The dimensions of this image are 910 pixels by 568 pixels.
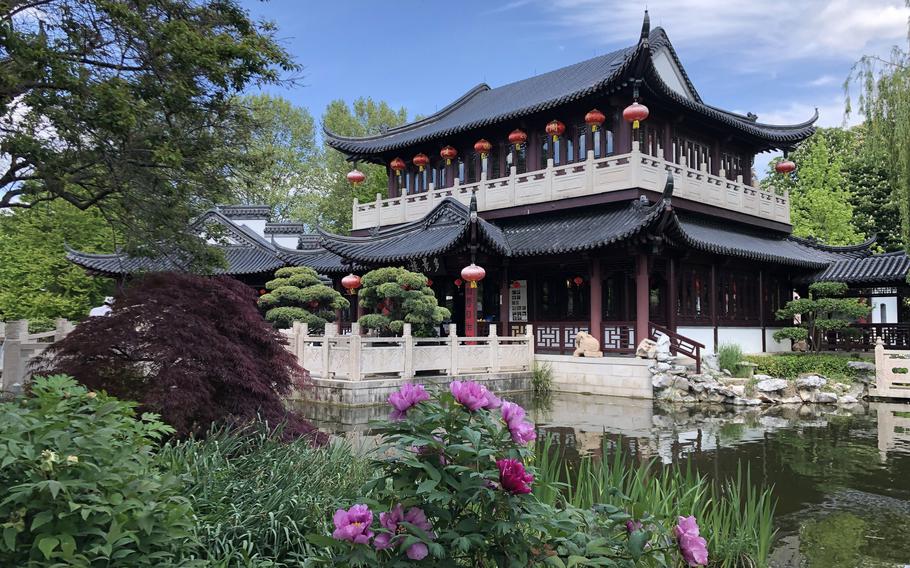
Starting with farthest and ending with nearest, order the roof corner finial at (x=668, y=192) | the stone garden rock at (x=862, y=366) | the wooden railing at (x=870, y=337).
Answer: the wooden railing at (x=870, y=337)
the stone garden rock at (x=862, y=366)
the roof corner finial at (x=668, y=192)

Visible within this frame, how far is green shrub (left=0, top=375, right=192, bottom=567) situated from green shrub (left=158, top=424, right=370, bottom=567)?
449 millimetres

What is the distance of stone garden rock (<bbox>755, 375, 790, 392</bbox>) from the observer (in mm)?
13562

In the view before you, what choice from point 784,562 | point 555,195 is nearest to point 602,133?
point 555,195

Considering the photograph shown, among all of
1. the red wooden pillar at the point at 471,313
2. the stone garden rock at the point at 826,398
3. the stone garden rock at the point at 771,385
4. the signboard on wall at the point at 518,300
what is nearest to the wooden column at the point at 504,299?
the signboard on wall at the point at 518,300

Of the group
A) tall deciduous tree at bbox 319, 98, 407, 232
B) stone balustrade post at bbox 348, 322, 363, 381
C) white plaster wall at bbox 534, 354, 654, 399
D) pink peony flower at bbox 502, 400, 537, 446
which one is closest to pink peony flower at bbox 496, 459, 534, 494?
pink peony flower at bbox 502, 400, 537, 446

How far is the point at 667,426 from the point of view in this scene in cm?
1046

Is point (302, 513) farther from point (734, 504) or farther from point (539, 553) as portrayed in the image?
point (734, 504)

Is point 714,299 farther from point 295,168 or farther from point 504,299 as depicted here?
point 295,168

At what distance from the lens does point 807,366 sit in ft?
49.3

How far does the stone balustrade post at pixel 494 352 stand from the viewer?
1426cm

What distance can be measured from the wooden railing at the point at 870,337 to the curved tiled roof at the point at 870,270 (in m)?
1.36

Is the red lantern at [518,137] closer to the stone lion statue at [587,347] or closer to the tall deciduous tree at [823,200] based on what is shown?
the stone lion statue at [587,347]

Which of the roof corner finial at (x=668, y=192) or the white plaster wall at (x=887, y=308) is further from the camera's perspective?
the white plaster wall at (x=887, y=308)

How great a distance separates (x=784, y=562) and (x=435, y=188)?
705 inches
